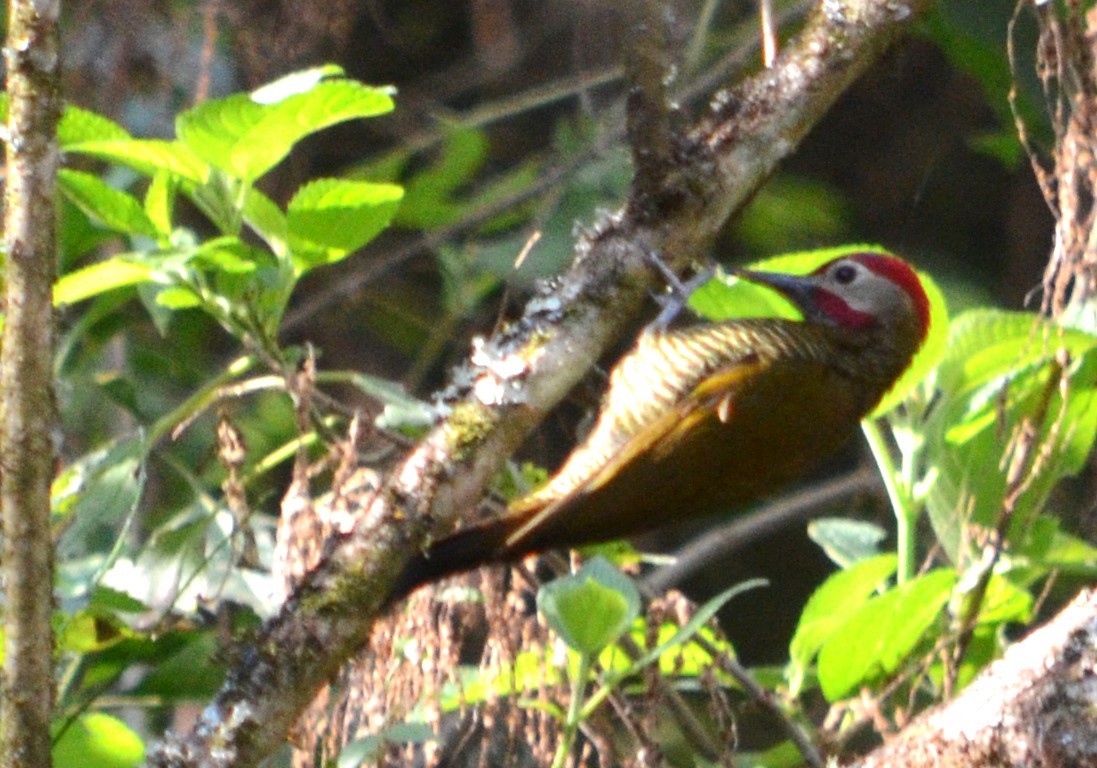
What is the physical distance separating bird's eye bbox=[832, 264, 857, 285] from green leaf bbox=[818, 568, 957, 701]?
59 centimetres

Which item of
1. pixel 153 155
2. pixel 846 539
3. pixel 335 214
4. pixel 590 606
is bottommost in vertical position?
pixel 846 539

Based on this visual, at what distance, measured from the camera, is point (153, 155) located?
1441 mm

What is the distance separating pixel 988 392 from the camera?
1.80 meters

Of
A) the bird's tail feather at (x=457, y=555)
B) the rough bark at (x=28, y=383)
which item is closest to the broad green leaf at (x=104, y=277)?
the rough bark at (x=28, y=383)

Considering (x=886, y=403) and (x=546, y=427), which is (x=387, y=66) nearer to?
(x=546, y=427)

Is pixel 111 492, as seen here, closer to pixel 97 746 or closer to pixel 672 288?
pixel 97 746

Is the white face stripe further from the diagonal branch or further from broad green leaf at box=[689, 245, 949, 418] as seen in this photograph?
the diagonal branch

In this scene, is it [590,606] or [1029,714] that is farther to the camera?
[590,606]

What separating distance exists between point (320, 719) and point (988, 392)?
0.95m

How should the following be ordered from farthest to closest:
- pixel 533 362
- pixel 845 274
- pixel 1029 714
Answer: pixel 845 274, pixel 533 362, pixel 1029 714

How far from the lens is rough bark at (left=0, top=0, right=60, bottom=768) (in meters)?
1.20

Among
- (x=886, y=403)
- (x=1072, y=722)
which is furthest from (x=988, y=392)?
(x=1072, y=722)

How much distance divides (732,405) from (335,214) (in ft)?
2.29

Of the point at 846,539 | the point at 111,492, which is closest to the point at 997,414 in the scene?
the point at 846,539
